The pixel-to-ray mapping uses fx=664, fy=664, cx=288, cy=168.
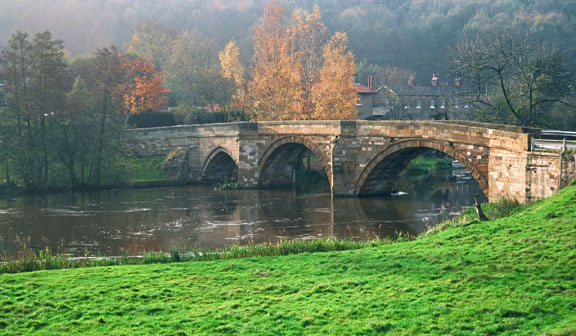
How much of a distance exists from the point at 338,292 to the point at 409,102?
190ft

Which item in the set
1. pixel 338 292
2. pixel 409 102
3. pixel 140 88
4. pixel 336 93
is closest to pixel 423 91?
pixel 409 102

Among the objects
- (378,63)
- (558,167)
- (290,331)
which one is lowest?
(290,331)

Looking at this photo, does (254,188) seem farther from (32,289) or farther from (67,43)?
(67,43)

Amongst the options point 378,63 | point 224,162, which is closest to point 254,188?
point 224,162

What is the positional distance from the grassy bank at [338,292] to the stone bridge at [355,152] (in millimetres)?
6873

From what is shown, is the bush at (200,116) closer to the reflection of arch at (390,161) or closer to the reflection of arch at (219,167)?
the reflection of arch at (219,167)

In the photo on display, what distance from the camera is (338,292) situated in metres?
13.5

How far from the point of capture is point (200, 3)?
13150 centimetres

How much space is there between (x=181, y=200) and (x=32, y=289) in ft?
76.8

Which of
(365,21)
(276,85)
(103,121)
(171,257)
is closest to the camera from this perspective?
(171,257)

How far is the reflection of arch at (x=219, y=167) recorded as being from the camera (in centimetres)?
4588

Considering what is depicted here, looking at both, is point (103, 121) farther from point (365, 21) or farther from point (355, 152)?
point (365, 21)

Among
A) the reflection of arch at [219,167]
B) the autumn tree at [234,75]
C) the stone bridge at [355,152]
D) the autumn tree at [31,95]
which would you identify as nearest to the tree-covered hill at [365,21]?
the autumn tree at [234,75]

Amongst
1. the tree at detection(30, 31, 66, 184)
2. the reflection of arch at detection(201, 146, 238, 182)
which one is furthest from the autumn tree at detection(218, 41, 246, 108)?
the tree at detection(30, 31, 66, 184)
